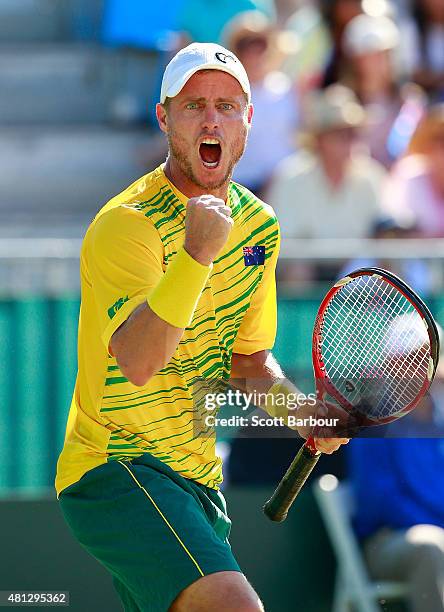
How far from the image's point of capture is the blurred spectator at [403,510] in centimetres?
470

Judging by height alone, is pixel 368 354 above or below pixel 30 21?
below

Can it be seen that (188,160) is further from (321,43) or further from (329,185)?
(321,43)

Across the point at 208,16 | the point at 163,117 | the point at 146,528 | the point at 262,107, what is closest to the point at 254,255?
the point at 163,117

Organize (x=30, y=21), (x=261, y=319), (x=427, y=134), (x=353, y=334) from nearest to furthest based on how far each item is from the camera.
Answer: (x=261, y=319) < (x=353, y=334) < (x=427, y=134) < (x=30, y=21)

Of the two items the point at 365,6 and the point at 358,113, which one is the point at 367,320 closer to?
the point at 358,113

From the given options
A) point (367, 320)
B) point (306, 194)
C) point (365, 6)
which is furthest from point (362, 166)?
point (367, 320)

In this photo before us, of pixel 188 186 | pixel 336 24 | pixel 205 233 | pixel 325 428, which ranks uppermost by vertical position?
pixel 336 24

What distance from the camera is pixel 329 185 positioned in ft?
21.5

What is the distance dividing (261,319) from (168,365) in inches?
17.3

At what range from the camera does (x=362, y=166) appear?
669 cm

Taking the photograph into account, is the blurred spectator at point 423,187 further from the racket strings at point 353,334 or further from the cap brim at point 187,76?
the cap brim at point 187,76

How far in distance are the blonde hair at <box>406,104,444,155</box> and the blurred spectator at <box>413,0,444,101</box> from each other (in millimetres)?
798

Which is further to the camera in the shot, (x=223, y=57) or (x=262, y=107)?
(x=262, y=107)

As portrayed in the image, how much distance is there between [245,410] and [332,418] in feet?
1.00
